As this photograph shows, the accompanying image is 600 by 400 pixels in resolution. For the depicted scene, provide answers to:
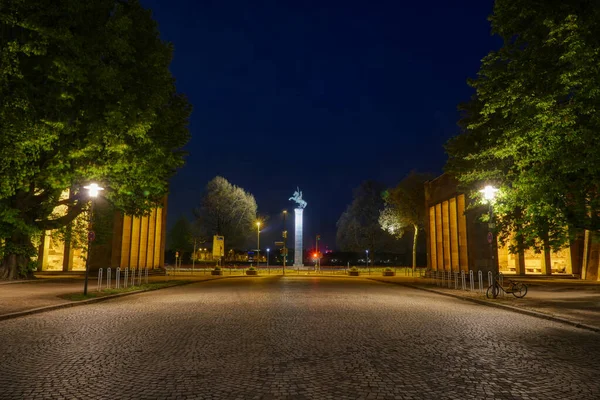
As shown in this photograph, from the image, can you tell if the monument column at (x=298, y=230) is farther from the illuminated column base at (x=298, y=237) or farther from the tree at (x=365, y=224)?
the tree at (x=365, y=224)

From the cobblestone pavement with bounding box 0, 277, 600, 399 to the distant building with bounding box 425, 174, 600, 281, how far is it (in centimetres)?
2215

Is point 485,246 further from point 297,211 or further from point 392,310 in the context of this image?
point 297,211

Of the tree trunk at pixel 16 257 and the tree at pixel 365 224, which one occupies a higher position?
the tree at pixel 365 224

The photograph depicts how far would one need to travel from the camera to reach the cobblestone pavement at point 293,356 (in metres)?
5.50

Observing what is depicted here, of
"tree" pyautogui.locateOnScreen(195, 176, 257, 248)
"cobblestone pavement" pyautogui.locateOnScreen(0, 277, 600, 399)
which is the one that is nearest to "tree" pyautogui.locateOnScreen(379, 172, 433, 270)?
"tree" pyautogui.locateOnScreen(195, 176, 257, 248)

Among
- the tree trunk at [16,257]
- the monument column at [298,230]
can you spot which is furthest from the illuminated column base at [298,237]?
the tree trunk at [16,257]

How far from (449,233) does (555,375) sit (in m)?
36.4

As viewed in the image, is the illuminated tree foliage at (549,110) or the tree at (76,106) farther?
the tree at (76,106)

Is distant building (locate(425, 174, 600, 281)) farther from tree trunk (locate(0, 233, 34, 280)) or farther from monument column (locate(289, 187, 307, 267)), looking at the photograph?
tree trunk (locate(0, 233, 34, 280))

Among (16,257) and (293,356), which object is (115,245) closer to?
(16,257)

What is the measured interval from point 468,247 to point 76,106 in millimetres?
30160

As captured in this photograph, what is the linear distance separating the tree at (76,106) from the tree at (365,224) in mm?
45145

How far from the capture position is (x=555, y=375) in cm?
632

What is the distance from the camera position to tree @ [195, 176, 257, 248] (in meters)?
64.0
